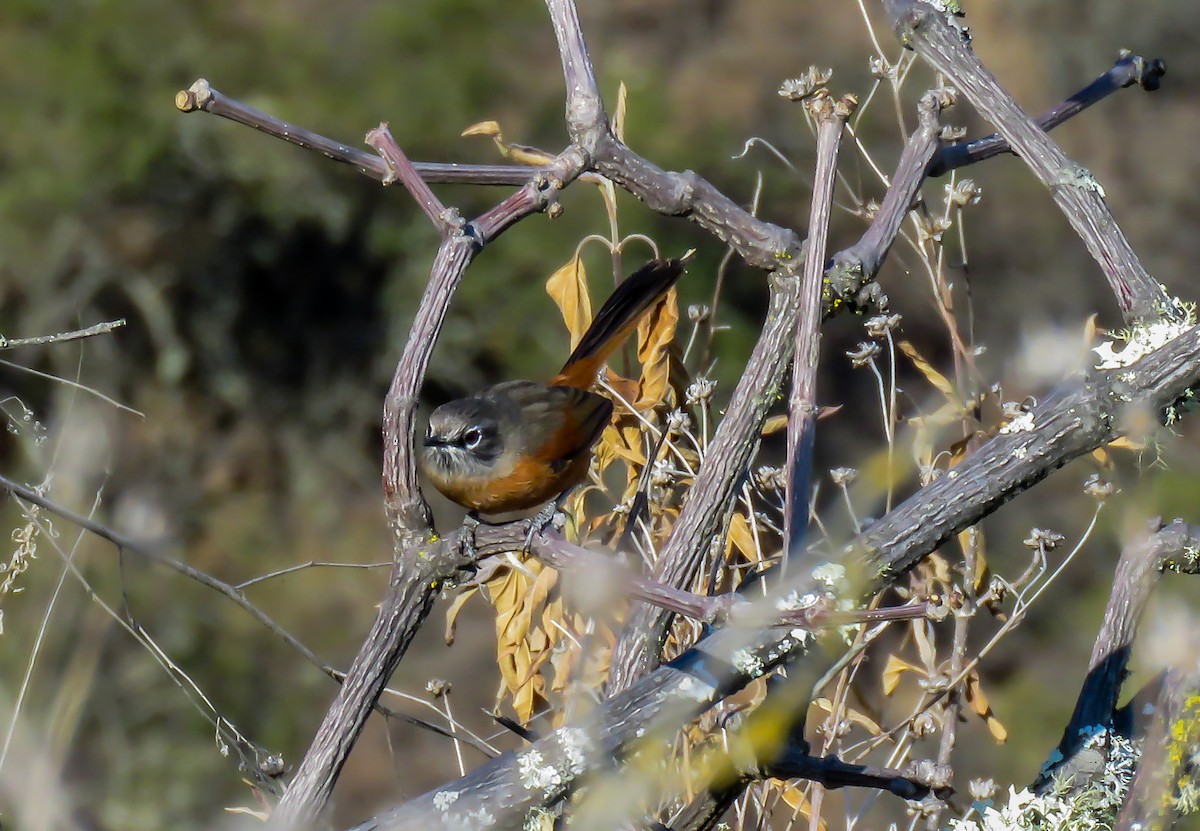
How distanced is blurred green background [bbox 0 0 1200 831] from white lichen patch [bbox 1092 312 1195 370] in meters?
5.58

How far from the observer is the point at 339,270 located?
9.53 m

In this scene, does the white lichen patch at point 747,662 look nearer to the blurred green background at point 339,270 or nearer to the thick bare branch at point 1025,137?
the thick bare branch at point 1025,137

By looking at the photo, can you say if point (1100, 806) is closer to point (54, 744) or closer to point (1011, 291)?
point (54, 744)

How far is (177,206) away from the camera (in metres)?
8.93

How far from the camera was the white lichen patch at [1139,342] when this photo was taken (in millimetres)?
2340

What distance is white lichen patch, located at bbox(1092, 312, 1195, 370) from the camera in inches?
92.1

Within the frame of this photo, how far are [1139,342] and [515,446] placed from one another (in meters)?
2.33

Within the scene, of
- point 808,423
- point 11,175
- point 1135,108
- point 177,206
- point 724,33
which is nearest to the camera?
point 808,423

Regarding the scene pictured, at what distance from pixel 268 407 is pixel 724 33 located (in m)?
4.93

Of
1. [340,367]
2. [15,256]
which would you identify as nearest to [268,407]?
[340,367]

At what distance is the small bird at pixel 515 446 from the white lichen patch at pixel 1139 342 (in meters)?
1.92

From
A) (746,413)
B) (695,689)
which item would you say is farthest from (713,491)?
(695,689)

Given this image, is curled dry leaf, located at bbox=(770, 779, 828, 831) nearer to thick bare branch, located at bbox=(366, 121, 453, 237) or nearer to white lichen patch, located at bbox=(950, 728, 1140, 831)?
white lichen patch, located at bbox=(950, 728, 1140, 831)

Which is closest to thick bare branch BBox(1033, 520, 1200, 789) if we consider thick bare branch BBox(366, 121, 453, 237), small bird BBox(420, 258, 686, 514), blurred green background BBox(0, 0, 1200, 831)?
thick bare branch BBox(366, 121, 453, 237)
